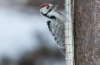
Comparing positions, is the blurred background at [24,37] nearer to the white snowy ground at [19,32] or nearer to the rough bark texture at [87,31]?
Answer: the white snowy ground at [19,32]

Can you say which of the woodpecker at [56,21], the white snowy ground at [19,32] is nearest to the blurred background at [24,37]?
the white snowy ground at [19,32]

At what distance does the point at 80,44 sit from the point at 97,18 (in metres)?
0.20

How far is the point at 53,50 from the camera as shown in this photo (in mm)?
4547

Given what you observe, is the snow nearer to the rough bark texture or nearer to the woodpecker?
the woodpecker

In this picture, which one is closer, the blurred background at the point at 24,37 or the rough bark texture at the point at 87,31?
the rough bark texture at the point at 87,31

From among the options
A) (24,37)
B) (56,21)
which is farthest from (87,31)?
(24,37)

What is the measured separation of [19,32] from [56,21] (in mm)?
2417

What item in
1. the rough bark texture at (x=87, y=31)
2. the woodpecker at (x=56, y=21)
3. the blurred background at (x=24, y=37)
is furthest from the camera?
the blurred background at (x=24, y=37)

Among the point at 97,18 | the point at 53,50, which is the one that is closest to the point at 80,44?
the point at 97,18

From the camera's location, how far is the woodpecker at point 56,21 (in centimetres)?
218

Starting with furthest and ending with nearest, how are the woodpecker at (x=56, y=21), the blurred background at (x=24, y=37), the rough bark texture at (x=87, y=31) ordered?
the blurred background at (x=24, y=37) < the woodpecker at (x=56, y=21) < the rough bark texture at (x=87, y=31)

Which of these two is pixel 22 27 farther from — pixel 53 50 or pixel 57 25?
pixel 57 25

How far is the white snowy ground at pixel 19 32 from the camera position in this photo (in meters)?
4.52

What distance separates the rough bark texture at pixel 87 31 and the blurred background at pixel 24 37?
8.33ft
